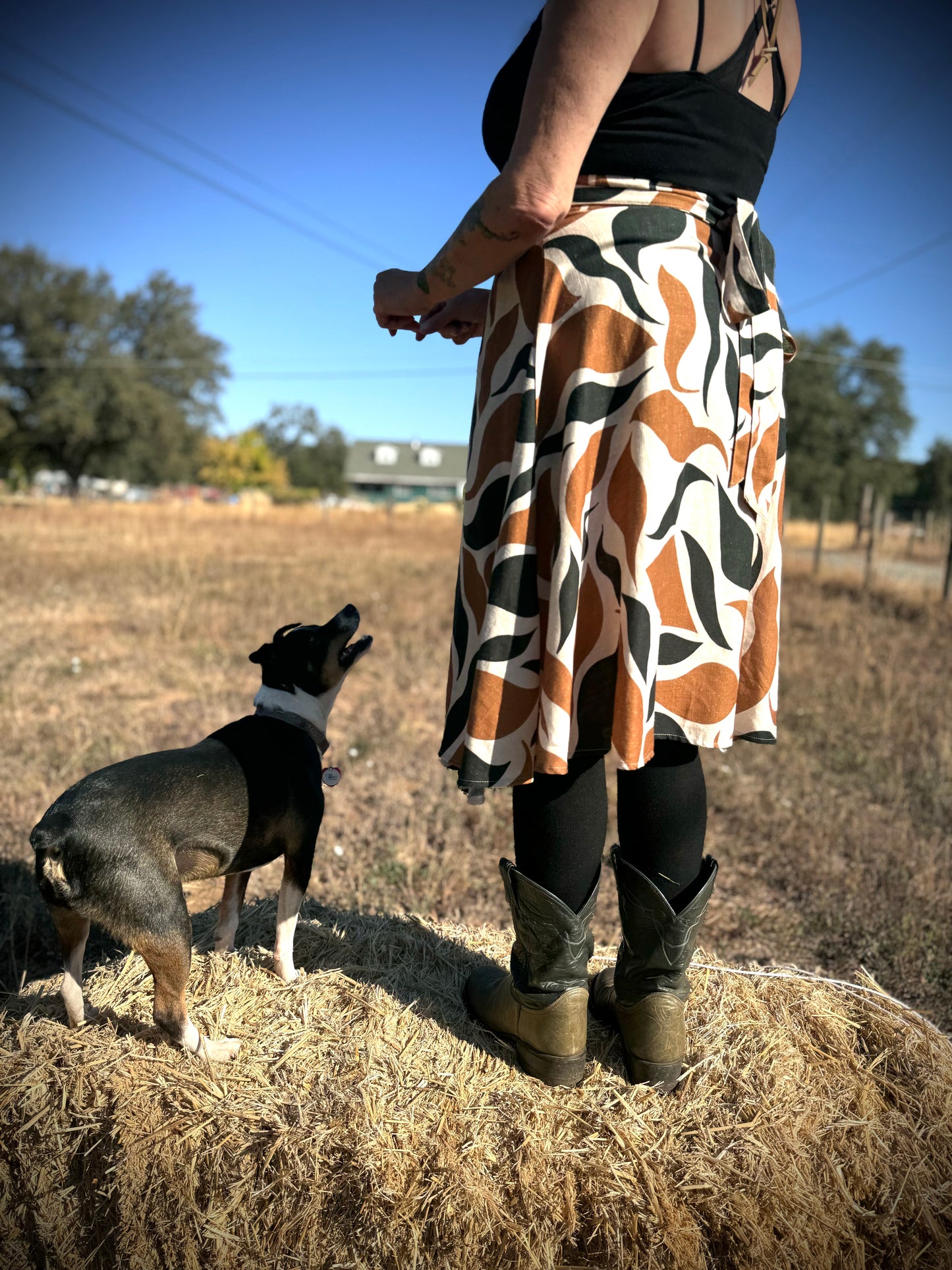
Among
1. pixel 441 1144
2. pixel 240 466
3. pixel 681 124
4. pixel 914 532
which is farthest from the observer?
pixel 240 466

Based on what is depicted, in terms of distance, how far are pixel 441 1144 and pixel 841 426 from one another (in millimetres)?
40276

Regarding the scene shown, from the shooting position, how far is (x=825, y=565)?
14.6 meters

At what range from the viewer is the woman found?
4.20ft

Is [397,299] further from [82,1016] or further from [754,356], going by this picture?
[82,1016]

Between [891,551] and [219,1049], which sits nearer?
[219,1049]

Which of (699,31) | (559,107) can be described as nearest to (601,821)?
(559,107)

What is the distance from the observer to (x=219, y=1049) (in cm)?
164

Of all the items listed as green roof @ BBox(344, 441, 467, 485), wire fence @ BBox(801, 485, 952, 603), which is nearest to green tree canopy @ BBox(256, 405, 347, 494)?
green roof @ BBox(344, 441, 467, 485)

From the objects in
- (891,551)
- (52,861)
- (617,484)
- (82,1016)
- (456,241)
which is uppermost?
(456,241)

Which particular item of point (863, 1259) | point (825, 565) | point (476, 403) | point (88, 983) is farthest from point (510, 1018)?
point (825, 565)

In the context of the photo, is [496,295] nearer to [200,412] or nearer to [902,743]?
[902,743]

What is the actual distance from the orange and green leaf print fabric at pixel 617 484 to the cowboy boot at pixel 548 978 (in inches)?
11.6

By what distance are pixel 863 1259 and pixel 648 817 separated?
0.82 meters

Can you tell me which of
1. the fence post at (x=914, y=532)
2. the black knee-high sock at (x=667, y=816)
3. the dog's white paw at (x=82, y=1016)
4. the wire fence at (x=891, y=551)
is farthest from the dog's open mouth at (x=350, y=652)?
the fence post at (x=914, y=532)
